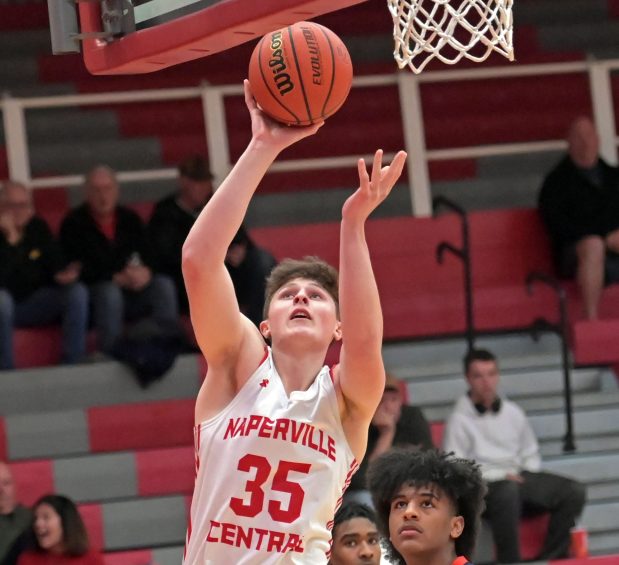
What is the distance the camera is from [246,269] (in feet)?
27.6

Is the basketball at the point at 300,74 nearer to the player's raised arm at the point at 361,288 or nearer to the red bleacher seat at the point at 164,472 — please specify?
the player's raised arm at the point at 361,288

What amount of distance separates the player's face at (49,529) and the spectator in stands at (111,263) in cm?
149

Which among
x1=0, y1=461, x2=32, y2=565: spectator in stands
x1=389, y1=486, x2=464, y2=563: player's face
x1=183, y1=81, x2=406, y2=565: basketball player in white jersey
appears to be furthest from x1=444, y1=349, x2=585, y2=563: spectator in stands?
x1=183, y1=81, x2=406, y2=565: basketball player in white jersey

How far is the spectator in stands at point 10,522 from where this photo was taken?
7039 millimetres

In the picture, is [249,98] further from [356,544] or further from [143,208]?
[143,208]

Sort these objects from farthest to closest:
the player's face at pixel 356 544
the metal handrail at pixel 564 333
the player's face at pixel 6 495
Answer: the metal handrail at pixel 564 333 < the player's face at pixel 6 495 < the player's face at pixel 356 544

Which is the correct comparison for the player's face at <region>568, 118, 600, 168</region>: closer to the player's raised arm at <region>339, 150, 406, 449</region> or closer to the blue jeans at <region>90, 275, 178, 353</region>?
the blue jeans at <region>90, 275, 178, 353</region>

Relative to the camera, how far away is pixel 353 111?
1048 centimetres

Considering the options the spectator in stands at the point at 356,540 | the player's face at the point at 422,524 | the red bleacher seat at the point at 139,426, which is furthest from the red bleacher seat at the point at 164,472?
the player's face at the point at 422,524

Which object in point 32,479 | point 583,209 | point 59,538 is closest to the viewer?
point 59,538

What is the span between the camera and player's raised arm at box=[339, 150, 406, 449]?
12.6 feet

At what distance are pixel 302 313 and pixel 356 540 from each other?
1.79m

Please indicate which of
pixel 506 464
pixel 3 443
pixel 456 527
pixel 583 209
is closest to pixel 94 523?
pixel 3 443

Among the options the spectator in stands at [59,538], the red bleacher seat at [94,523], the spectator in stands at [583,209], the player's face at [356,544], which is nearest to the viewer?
the player's face at [356,544]
